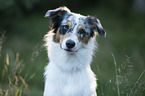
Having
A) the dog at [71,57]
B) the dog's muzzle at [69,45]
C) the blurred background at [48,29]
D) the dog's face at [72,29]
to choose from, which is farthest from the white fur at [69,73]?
the blurred background at [48,29]

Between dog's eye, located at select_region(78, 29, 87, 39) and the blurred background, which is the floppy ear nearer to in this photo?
dog's eye, located at select_region(78, 29, 87, 39)

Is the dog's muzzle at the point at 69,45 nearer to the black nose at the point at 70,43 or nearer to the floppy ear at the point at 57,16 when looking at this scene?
the black nose at the point at 70,43

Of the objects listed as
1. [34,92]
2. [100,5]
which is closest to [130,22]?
[100,5]

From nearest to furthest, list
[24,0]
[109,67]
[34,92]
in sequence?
[34,92], [109,67], [24,0]

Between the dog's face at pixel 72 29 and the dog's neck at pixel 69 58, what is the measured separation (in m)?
0.12

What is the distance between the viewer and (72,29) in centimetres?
428

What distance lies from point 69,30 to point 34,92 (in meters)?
3.36

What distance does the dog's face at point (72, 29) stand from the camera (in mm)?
4073

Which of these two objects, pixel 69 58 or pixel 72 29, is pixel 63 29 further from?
pixel 69 58

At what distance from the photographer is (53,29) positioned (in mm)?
4664

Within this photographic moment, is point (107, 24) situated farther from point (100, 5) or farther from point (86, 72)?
point (86, 72)

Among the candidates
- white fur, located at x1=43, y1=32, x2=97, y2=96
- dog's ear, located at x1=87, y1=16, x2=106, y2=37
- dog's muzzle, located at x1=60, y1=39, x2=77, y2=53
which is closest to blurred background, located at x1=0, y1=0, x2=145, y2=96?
white fur, located at x1=43, y1=32, x2=97, y2=96

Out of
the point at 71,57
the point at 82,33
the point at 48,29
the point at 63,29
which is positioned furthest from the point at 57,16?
the point at 48,29

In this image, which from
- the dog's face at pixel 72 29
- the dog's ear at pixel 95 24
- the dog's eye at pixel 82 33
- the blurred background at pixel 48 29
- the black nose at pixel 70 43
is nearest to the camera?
the black nose at pixel 70 43
